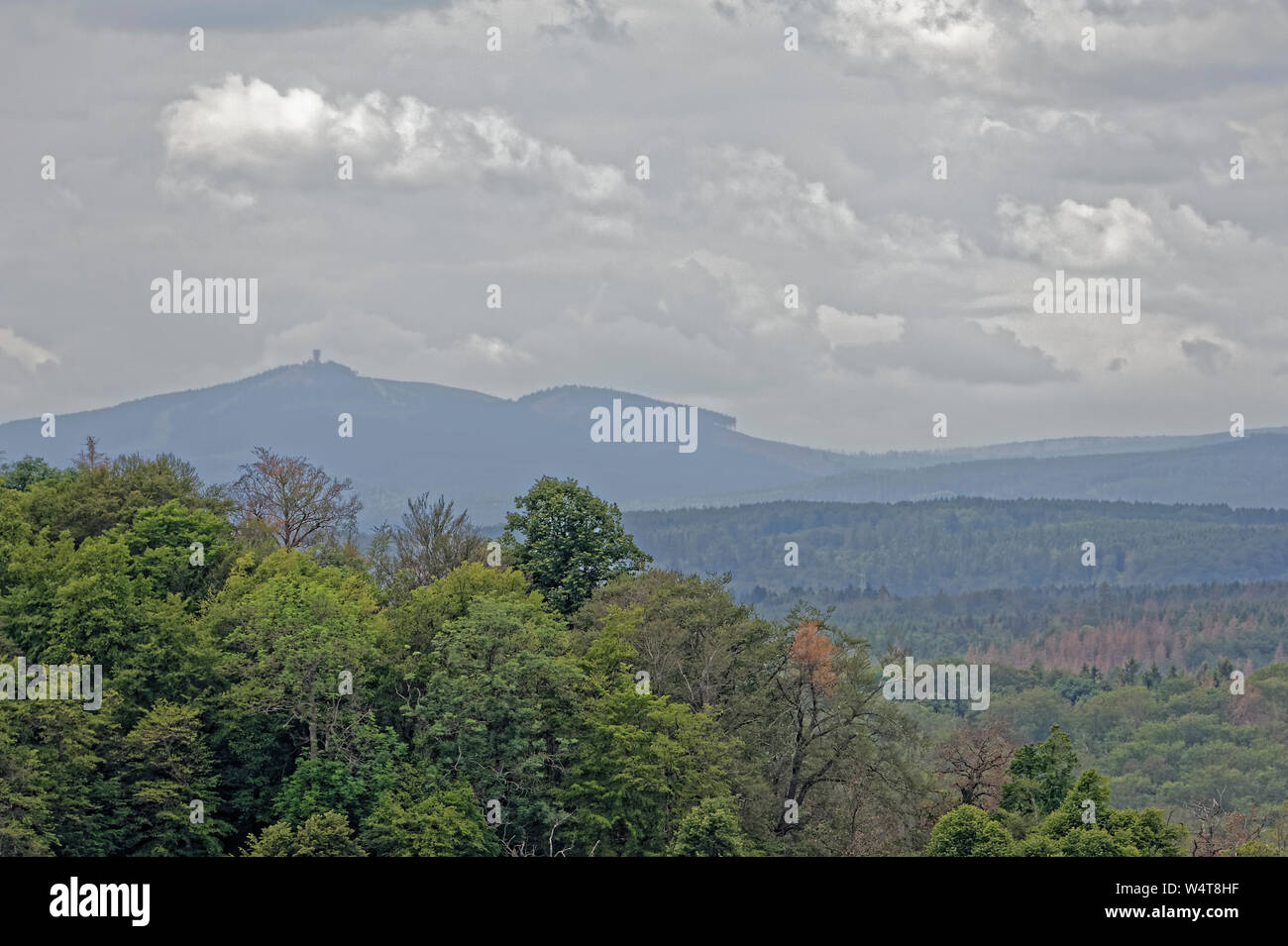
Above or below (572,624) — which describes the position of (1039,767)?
below

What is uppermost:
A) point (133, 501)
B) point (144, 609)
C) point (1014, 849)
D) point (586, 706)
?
point (133, 501)

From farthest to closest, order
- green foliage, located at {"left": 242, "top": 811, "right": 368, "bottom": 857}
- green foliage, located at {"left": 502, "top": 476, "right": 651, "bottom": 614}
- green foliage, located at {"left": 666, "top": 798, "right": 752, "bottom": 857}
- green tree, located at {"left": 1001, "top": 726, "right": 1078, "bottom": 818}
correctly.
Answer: green foliage, located at {"left": 502, "top": 476, "right": 651, "bottom": 614}
green tree, located at {"left": 1001, "top": 726, "right": 1078, "bottom": 818}
green foliage, located at {"left": 666, "top": 798, "right": 752, "bottom": 857}
green foliage, located at {"left": 242, "top": 811, "right": 368, "bottom": 857}

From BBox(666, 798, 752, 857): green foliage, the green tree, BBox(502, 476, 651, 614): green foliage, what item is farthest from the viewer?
BBox(502, 476, 651, 614): green foliage

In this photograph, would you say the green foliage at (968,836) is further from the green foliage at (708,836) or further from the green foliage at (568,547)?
the green foliage at (568,547)

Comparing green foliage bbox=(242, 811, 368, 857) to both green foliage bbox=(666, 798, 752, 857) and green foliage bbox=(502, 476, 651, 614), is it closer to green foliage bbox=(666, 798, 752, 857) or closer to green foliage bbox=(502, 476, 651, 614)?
green foliage bbox=(666, 798, 752, 857)

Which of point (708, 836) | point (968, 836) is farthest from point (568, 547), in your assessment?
point (968, 836)

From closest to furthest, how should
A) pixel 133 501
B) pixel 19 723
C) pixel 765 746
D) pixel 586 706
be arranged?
1. pixel 19 723
2. pixel 586 706
3. pixel 765 746
4. pixel 133 501

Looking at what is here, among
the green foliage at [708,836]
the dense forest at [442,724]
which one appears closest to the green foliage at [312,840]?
the dense forest at [442,724]

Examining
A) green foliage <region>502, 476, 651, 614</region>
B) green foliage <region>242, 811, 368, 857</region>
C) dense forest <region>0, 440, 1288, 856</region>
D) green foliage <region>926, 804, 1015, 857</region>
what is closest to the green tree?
dense forest <region>0, 440, 1288, 856</region>

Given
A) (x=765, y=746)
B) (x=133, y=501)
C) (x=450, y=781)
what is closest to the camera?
(x=450, y=781)
